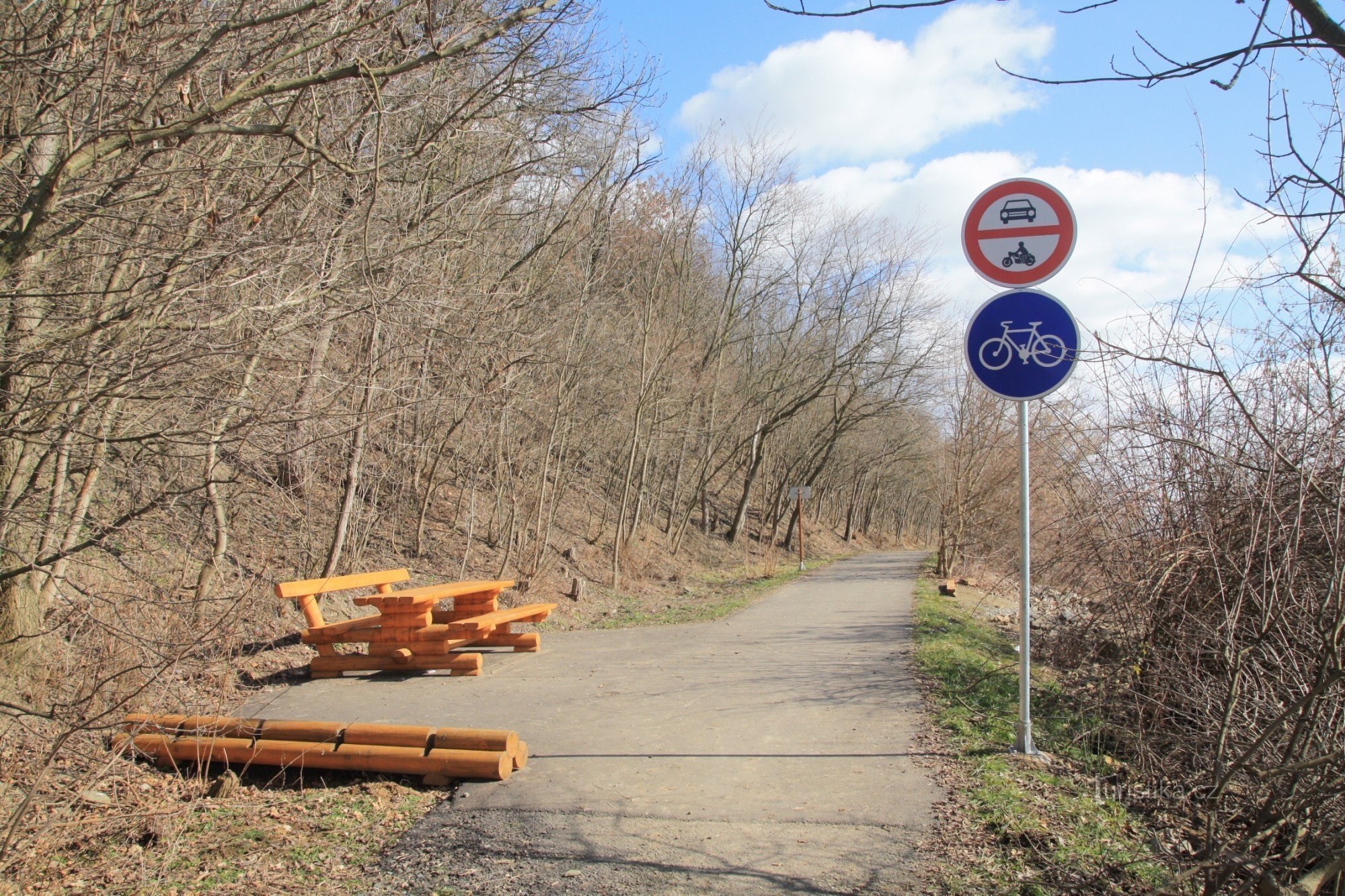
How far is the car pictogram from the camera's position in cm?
575

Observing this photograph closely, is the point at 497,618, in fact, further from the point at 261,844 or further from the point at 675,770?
the point at 261,844

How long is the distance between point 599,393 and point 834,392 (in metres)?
16.0

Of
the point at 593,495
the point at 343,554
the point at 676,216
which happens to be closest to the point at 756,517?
the point at 593,495

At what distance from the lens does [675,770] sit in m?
5.48

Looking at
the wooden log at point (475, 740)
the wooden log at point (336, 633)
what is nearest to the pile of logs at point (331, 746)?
the wooden log at point (475, 740)

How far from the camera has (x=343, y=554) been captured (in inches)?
489

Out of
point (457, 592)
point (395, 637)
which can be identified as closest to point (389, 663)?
point (395, 637)

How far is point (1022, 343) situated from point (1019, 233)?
734mm

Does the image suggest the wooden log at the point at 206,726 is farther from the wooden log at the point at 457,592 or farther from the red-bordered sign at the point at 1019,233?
the red-bordered sign at the point at 1019,233

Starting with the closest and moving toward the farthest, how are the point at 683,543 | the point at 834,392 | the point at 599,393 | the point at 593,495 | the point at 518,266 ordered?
the point at 518,266, the point at 599,393, the point at 593,495, the point at 683,543, the point at 834,392

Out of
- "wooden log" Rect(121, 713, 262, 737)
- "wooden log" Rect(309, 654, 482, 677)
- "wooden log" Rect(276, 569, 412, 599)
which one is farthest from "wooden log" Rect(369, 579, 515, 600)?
"wooden log" Rect(121, 713, 262, 737)

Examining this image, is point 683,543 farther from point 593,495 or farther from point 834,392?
point 834,392

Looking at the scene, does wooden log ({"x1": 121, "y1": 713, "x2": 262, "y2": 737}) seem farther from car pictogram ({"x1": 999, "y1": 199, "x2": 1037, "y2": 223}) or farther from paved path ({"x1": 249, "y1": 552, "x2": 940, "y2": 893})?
car pictogram ({"x1": 999, "y1": 199, "x2": 1037, "y2": 223})

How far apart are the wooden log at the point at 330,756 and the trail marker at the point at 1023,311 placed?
10.7ft
